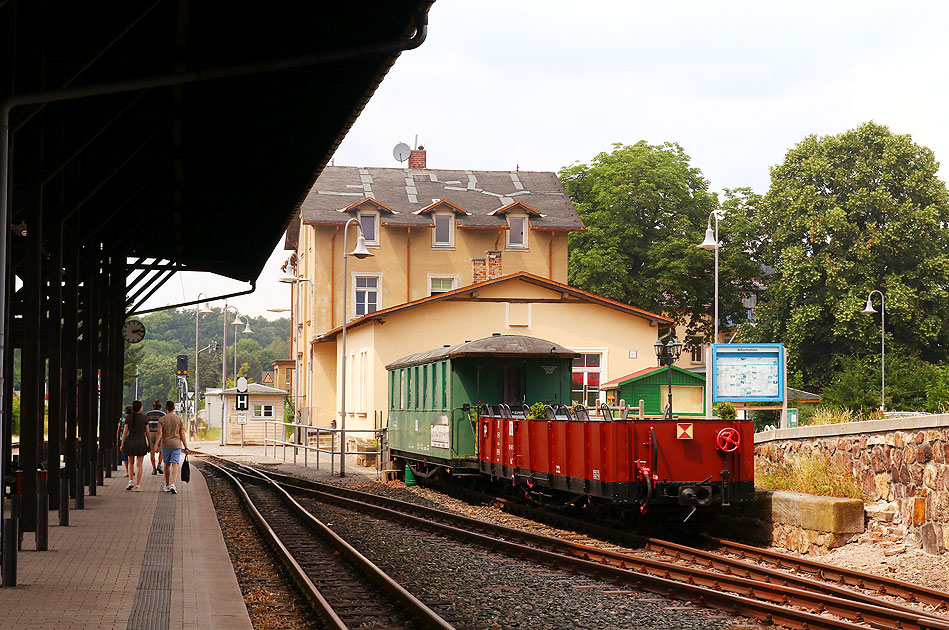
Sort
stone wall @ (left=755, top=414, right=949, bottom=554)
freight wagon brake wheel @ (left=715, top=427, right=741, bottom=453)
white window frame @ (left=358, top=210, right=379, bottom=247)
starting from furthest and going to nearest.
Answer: white window frame @ (left=358, top=210, right=379, bottom=247)
freight wagon brake wheel @ (left=715, top=427, right=741, bottom=453)
stone wall @ (left=755, top=414, right=949, bottom=554)

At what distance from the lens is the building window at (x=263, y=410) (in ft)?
169

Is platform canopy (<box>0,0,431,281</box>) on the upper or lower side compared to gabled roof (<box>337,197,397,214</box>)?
lower

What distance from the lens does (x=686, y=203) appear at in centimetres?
5550

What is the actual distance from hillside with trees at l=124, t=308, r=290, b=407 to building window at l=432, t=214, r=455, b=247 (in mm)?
64522

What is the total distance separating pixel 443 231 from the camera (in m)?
50.3

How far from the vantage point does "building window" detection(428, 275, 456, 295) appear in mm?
49906

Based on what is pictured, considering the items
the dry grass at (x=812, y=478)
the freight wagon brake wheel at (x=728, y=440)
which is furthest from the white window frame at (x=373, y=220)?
the freight wagon brake wheel at (x=728, y=440)

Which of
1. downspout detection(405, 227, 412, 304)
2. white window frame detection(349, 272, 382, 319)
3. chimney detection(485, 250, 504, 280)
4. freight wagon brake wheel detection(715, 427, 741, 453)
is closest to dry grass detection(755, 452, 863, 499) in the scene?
freight wagon brake wheel detection(715, 427, 741, 453)

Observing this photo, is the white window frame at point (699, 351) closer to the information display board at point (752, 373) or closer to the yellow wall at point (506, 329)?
the yellow wall at point (506, 329)

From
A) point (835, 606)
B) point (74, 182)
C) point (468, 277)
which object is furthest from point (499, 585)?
point (468, 277)

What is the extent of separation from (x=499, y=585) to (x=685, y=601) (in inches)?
74.8

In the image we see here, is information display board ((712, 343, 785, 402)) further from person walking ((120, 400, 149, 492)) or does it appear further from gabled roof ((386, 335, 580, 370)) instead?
person walking ((120, 400, 149, 492))

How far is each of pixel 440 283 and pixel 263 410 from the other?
974 centimetres

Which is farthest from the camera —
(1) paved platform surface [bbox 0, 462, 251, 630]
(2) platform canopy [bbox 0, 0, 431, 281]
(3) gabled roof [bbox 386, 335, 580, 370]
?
(3) gabled roof [bbox 386, 335, 580, 370]
